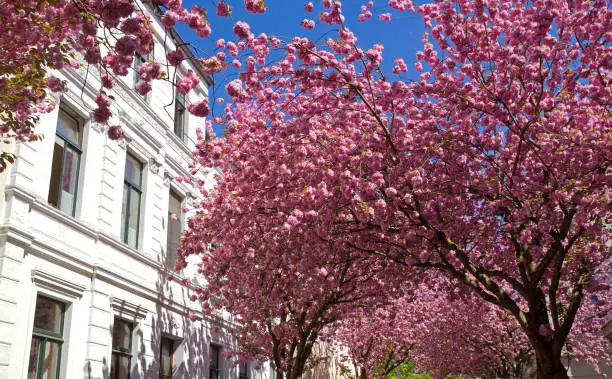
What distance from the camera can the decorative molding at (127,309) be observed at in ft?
42.2

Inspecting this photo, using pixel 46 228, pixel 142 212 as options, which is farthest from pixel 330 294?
pixel 46 228

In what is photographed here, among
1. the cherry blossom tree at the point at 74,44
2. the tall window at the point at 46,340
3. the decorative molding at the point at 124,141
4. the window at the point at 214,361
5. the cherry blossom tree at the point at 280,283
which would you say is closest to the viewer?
the cherry blossom tree at the point at 74,44

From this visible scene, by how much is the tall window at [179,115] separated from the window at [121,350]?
7098 millimetres

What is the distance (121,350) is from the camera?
43.2 ft

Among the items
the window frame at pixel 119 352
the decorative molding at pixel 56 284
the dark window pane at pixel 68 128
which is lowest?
the window frame at pixel 119 352

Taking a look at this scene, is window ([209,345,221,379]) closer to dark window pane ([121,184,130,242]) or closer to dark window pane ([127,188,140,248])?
dark window pane ([127,188,140,248])

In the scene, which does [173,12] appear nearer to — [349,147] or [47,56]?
[47,56]

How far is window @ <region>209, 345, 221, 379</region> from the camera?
742 inches

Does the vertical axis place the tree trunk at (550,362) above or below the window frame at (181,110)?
below

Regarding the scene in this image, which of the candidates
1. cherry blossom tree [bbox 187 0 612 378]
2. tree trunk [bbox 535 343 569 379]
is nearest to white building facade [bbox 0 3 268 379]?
cherry blossom tree [bbox 187 0 612 378]

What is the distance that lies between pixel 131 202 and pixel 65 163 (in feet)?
9.94

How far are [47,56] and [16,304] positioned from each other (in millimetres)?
4946

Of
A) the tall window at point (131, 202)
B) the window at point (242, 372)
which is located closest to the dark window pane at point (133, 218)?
the tall window at point (131, 202)

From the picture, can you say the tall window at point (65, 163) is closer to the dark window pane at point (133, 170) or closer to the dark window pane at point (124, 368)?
the dark window pane at point (133, 170)
